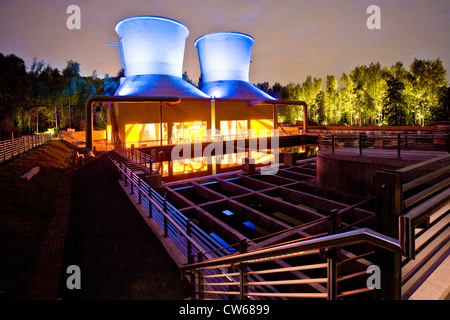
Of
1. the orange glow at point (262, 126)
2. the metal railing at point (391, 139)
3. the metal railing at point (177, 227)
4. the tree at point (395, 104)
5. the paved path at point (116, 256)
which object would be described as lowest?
the paved path at point (116, 256)

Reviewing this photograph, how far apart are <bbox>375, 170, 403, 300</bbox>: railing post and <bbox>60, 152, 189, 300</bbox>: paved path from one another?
4.43m

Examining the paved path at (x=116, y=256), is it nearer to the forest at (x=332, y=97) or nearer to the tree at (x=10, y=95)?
the forest at (x=332, y=97)

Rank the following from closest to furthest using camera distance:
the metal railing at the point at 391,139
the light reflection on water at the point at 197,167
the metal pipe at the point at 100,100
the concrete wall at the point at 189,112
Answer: the metal railing at the point at 391,139 → the metal pipe at the point at 100,100 → the light reflection on water at the point at 197,167 → the concrete wall at the point at 189,112

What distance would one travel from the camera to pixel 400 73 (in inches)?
2037

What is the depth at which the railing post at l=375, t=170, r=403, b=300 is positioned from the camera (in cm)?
160

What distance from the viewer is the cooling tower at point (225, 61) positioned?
40.7 metres

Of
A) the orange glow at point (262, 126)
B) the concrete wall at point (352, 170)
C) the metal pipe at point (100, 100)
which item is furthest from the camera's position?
the orange glow at point (262, 126)

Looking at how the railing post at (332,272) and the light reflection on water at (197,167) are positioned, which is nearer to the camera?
the railing post at (332,272)

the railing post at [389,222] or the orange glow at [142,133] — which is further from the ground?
the orange glow at [142,133]

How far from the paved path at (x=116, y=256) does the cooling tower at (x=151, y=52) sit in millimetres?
24911

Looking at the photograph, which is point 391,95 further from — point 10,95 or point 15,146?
point 10,95

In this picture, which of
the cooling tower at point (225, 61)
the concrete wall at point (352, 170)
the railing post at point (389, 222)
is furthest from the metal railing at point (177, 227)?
the cooling tower at point (225, 61)

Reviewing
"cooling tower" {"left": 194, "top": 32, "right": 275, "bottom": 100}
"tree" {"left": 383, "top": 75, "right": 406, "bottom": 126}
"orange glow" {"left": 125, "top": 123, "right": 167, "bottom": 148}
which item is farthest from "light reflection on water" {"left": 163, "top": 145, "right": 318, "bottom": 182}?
"tree" {"left": 383, "top": 75, "right": 406, "bottom": 126}
